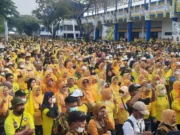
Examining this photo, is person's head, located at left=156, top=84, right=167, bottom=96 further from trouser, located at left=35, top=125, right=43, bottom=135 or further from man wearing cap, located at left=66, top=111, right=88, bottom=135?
man wearing cap, located at left=66, top=111, right=88, bottom=135

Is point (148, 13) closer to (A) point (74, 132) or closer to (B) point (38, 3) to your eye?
(B) point (38, 3)

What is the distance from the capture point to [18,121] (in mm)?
4211

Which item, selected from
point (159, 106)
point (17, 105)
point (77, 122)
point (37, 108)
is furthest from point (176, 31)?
point (77, 122)

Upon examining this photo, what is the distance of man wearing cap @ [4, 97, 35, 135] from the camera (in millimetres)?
4132

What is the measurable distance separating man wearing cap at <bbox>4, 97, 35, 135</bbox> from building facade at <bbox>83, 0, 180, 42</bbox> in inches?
960

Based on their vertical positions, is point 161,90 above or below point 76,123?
below

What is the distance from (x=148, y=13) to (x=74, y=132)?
32.0 metres

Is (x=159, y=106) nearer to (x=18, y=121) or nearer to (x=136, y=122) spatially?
(x=136, y=122)

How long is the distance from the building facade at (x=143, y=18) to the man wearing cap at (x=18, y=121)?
24.4 m

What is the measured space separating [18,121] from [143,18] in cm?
3446

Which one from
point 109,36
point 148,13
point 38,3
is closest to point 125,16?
point 109,36

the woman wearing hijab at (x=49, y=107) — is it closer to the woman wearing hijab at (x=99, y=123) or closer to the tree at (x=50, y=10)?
the woman wearing hijab at (x=99, y=123)

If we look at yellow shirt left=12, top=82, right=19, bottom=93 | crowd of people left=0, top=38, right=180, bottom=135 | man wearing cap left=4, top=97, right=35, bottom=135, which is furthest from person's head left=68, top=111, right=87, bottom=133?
yellow shirt left=12, top=82, right=19, bottom=93

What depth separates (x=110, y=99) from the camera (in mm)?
5770
